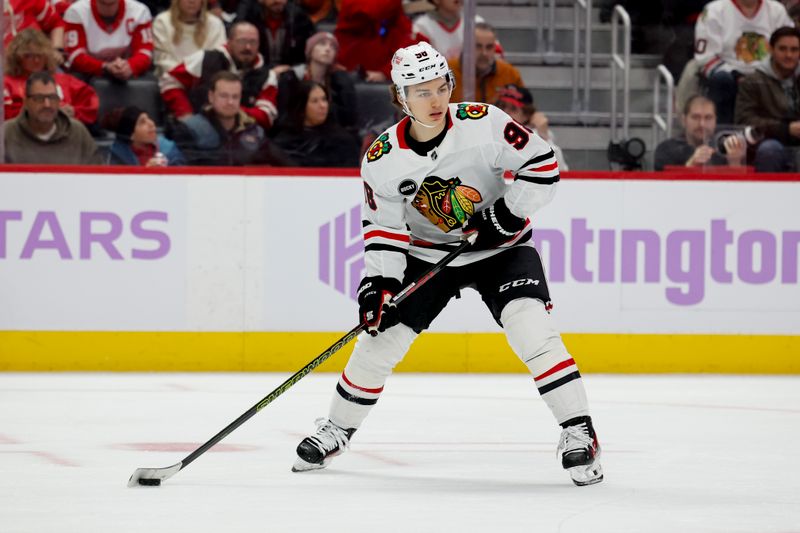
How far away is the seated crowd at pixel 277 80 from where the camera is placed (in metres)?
6.45

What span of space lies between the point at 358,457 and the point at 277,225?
251cm

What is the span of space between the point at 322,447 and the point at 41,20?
12.2ft

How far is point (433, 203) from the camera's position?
12.4ft

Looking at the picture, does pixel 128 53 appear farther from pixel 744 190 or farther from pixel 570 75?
pixel 744 190

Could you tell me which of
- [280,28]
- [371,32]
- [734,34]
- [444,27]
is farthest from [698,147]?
[280,28]

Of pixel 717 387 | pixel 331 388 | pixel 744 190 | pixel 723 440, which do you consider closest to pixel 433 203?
pixel 723 440

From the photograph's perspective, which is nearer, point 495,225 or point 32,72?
point 495,225

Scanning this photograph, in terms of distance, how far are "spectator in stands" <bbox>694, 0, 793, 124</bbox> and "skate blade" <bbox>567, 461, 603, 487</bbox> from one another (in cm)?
361

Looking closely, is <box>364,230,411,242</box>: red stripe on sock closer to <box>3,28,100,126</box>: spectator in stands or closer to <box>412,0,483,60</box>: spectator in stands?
<box>412,0,483,60</box>: spectator in stands

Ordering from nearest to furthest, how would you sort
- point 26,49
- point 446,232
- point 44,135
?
1. point 446,232
2. point 44,135
3. point 26,49

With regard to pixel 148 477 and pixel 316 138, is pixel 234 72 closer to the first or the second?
pixel 316 138

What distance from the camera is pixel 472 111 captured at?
3.79m

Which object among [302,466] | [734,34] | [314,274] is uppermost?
[734,34]

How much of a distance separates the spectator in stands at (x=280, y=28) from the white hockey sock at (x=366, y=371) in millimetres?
3241
